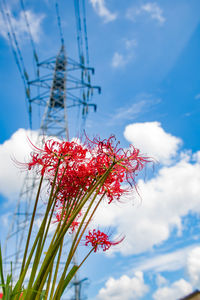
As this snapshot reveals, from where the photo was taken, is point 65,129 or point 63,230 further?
point 65,129

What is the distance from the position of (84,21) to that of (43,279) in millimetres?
11477

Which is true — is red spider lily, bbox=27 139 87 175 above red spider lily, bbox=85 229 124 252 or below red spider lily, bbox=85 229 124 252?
above

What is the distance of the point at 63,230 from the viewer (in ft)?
5.33

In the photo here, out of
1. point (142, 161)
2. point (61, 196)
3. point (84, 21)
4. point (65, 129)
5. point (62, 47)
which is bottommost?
point (61, 196)

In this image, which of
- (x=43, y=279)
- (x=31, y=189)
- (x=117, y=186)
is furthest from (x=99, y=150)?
(x=31, y=189)

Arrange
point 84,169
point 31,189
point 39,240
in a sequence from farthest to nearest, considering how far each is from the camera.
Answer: point 31,189, point 84,169, point 39,240

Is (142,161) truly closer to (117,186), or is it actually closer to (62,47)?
(117,186)

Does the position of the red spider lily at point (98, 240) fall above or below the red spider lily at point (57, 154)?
below

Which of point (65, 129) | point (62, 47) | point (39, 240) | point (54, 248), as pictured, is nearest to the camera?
point (54, 248)

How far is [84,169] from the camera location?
189cm

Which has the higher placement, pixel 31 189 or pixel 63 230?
pixel 31 189

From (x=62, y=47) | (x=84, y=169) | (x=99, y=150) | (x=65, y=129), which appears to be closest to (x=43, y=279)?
(x=84, y=169)

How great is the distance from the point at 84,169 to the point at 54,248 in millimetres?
557

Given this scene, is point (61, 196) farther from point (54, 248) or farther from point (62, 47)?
point (62, 47)
